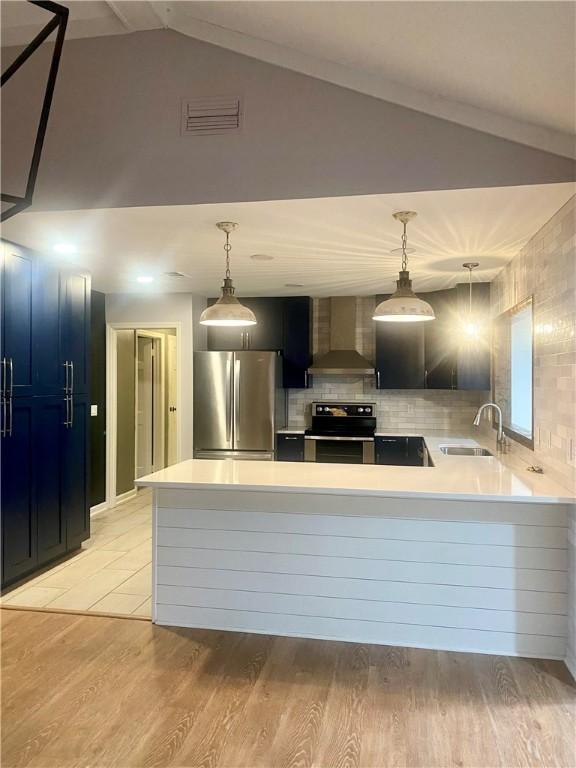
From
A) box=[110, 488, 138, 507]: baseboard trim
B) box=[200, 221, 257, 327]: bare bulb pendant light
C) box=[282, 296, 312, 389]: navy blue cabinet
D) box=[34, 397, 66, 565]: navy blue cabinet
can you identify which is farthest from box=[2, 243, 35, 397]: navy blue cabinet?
box=[282, 296, 312, 389]: navy blue cabinet

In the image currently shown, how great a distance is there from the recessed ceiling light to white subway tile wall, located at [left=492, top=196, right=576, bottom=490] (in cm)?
302

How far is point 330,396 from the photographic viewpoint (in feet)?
20.0

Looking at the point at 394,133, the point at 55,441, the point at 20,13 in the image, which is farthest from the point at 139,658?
the point at 20,13

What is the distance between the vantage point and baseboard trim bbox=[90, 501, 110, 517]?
18.1 feet

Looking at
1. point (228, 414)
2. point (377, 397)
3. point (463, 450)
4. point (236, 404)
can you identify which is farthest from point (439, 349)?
point (228, 414)

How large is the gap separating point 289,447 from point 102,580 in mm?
2414

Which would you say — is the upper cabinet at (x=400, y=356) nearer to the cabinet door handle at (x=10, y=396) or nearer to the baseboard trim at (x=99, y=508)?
the baseboard trim at (x=99, y=508)

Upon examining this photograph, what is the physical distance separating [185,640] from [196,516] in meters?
0.66

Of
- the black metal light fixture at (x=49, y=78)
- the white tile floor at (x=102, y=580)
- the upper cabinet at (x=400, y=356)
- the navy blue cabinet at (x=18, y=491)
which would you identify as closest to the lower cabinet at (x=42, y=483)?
the navy blue cabinet at (x=18, y=491)

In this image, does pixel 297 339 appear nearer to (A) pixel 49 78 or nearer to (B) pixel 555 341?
(B) pixel 555 341

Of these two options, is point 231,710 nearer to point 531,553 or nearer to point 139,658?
point 139,658

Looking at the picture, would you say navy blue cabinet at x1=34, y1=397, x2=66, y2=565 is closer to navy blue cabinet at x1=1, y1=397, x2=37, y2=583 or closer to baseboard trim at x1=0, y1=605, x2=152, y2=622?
navy blue cabinet at x1=1, y1=397, x2=37, y2=583

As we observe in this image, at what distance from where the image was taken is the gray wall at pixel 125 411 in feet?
19.9

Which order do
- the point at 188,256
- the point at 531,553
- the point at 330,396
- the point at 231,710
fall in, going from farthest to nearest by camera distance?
the point at 330,396 < the point at 188,256 < the point at 531,553 < the point at 231,710
